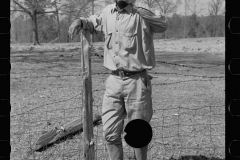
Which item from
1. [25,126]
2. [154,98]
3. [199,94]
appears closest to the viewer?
[25,126]

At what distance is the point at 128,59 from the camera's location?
2.51m

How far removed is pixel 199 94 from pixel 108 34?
5271 mm

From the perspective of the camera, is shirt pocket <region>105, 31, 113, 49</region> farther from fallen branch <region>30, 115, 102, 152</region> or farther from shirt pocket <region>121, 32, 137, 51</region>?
fallen branch <region>30, 115, 102, 152</region>

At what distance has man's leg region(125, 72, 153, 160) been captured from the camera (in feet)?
8.24

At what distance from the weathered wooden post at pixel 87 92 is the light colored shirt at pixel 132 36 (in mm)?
262

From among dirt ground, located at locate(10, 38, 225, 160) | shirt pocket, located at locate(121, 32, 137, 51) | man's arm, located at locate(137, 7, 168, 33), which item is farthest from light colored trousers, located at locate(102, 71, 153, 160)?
dirt ground, located at locate(10, 38, 225, 160)

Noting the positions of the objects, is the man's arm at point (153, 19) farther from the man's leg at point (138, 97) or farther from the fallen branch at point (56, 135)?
the fallen branch at point (56, 135)

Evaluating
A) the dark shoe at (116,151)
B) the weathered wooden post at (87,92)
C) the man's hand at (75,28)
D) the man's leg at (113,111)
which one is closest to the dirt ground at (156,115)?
the weathered wooden post at (87,92)

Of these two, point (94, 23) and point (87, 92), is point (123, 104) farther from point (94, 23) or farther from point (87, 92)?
point (94, 23)

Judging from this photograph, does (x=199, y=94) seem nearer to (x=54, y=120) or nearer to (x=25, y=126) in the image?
(x=54, y=120)

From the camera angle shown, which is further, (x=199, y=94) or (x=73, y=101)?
(x=199, y=94)
